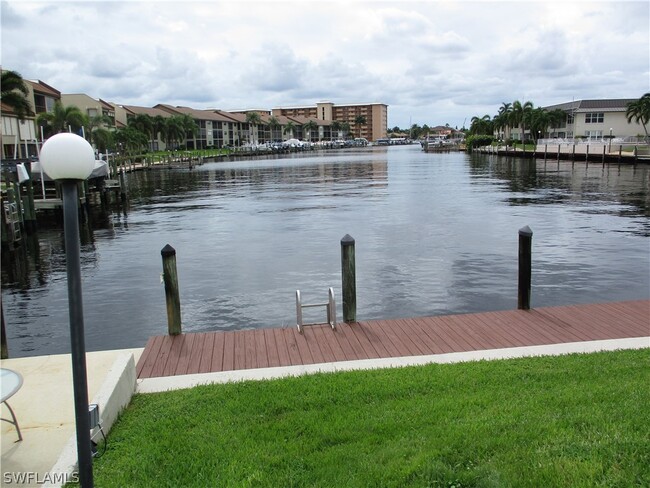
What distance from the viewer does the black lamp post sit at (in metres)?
3.92

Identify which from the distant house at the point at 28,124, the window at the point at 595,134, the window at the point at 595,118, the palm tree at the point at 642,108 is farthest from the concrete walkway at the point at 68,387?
the window at the point at 595,118

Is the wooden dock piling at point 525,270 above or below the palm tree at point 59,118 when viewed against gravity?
below

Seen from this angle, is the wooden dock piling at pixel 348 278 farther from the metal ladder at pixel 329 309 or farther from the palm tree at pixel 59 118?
the palm tree at pixel 59 118

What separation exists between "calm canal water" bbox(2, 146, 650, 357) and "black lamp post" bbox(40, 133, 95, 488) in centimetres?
850

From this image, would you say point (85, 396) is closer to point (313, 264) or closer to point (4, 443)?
point (4, 443)

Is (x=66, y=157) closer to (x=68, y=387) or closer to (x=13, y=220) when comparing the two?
(x=68, y=387)

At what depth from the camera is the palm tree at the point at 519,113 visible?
5089 inches

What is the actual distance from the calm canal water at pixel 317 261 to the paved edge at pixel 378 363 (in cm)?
508

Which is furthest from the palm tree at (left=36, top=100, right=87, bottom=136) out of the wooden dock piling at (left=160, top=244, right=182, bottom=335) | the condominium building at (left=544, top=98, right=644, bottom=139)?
the condominium building at (left=544, top=98, right=644, bottom=139)

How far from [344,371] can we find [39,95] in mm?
85227

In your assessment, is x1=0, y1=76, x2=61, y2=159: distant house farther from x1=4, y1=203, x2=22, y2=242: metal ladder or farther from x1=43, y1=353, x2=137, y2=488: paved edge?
x1=43, y1=353, x2=137, y2=488: paved edge

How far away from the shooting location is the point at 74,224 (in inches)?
160

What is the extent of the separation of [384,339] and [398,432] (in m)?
4.08

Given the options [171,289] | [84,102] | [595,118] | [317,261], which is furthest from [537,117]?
[171,289]
